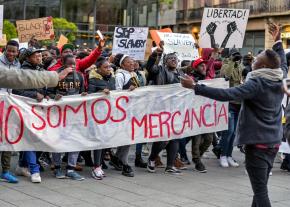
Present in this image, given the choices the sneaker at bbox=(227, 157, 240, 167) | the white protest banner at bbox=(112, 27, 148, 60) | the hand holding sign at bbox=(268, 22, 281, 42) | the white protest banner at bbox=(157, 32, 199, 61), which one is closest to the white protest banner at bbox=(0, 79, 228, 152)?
the sneaker at bbox=(227, 157, 240, 167)

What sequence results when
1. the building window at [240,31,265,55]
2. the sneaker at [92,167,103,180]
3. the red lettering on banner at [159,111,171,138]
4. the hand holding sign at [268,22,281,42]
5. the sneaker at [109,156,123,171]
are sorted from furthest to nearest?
the building window at [240,31,265,55]
the red lettering on banner at [159,111,171,138]
the sneaker at [109,156,123,171]
the sneaker at [92,167,103,180]
the hand holding sign at [268,22,281,42]

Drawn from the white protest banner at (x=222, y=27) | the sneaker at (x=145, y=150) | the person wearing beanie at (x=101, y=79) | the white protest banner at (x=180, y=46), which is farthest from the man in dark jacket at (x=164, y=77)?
the white protest banner at (x=180, y=46)

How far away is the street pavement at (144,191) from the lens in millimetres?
7000

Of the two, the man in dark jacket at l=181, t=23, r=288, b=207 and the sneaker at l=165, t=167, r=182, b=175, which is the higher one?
the man in dark jacket at l=181, t=23, r=288, b=207

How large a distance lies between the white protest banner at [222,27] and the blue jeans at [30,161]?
399cm

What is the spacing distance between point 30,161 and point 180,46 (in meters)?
5.74

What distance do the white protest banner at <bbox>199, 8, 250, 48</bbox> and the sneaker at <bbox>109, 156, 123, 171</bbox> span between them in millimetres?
2805

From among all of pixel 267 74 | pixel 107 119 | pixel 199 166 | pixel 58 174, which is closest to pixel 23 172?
pixel 58 174

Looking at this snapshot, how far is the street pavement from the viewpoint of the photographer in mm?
7000

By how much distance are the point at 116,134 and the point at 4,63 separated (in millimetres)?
1826

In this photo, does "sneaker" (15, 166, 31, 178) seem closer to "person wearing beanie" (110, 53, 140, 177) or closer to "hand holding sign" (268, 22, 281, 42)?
"person wearing beanie" (110, 53, 140, 177)

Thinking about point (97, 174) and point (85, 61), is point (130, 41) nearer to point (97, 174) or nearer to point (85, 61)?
point (85, 61)

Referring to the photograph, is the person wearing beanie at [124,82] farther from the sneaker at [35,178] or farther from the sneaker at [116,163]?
the sneaker at [35,178]

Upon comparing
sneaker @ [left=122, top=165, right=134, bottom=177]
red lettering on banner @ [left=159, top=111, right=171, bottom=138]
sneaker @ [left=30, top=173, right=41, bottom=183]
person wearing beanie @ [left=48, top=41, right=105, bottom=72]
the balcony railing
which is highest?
the balcony railing
